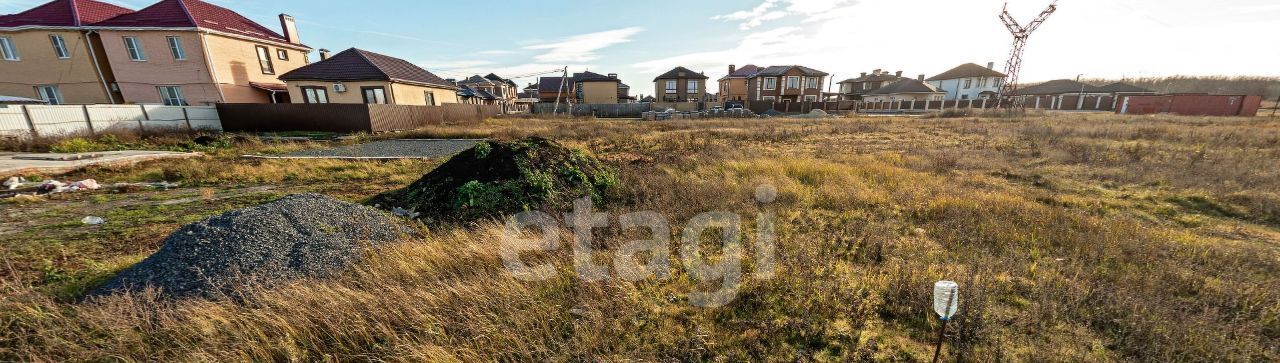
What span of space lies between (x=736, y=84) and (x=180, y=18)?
48813mm

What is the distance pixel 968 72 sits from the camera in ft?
175

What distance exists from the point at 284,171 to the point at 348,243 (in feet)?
23.9

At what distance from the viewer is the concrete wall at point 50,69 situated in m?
19.8

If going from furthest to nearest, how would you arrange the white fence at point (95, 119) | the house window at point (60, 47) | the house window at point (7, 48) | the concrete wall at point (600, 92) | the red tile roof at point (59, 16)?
the concrete wall at point (600, 92)
the house window at point (7, 48)
the house window at point (60, 47)
the red tile roof at point (59, 16)
the white fence at point (95, 119)

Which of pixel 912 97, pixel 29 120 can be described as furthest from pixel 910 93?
pixel 29 120

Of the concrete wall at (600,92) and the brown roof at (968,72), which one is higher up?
the brown roof at (968,72)

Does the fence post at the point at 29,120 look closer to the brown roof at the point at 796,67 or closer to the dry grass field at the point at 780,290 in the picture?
the dry grass field at the point at 780,290

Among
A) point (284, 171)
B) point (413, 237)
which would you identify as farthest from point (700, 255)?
point (284, 171)

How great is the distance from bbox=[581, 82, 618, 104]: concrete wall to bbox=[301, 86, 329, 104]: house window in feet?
96.2

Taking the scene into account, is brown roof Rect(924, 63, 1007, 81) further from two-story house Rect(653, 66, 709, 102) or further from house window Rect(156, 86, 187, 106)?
house window Rect(156, 86, 187, 106)

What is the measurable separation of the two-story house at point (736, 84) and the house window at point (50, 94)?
5280 cm

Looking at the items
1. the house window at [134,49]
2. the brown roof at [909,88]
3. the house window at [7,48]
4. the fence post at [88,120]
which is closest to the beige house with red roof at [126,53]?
the house window at [134,49]

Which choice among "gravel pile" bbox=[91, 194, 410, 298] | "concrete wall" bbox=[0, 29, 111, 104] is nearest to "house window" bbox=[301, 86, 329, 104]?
"concrete wall" bbox=[0, 29, 111, 104]

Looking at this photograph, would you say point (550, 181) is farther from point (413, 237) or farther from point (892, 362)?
point (892, 362)
